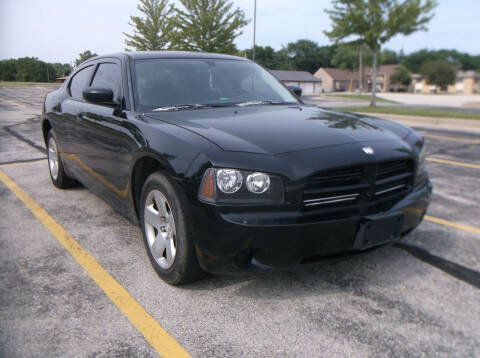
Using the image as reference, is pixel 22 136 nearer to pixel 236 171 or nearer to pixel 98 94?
pixel 98 94

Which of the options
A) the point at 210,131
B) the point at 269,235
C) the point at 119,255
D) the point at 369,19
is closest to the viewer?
the point at 269,235

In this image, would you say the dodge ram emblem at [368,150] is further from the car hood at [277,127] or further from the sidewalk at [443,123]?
the sidewalk at [443,123]

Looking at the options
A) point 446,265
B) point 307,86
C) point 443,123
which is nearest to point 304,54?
point 307,86

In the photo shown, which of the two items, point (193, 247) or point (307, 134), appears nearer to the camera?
point (193, 247)

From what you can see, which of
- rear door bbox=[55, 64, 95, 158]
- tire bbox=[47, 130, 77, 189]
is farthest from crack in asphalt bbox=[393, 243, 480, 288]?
tire bbox=[47, 130, 77, 189]

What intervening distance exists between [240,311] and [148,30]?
1196 inches

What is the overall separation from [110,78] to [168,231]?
70.9 inches

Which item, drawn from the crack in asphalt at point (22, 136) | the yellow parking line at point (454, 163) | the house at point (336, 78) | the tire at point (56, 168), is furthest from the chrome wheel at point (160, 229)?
the house at point (336, 78)

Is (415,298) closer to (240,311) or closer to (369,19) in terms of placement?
(240,311)

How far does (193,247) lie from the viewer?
99.9 inches

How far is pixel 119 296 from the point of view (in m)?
2.71

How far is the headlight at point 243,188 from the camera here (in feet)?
7.79

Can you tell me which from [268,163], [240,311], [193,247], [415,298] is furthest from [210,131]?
[415,298]

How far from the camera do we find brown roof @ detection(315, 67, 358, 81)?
103438 millimetres
